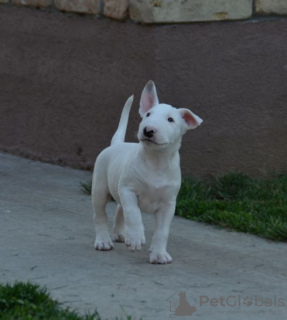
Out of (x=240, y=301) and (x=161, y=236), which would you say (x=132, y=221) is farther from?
(x=240, y=301)

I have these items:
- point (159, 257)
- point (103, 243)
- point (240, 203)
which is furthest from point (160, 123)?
point (240, 203)

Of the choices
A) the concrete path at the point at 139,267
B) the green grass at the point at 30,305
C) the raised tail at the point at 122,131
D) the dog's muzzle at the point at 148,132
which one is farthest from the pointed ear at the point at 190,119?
the green grass at the point at 30,305

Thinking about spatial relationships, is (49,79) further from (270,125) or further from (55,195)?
(270,125)

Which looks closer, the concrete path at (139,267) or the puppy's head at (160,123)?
the concrete path at (139,267)

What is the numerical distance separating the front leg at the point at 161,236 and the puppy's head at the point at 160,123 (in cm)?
42

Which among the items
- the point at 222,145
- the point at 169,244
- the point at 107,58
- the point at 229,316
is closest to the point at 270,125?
the point at 222,145

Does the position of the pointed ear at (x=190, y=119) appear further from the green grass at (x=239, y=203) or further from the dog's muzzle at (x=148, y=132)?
the green grass at (x=239, y=203)

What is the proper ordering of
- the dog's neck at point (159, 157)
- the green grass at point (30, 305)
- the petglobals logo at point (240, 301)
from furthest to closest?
the dog's neck at point (159, 157)
the petglobals logo at point (240, 301)
the green grass at point (30, 305)

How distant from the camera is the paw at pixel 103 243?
5.74 m

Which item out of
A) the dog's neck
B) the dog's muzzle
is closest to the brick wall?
the dog's neck

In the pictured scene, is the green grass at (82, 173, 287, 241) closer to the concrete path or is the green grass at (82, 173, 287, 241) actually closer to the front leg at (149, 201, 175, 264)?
the concrete path

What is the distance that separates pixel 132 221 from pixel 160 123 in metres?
0.60

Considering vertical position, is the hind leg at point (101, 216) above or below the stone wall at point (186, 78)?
below

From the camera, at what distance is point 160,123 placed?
205 inches
